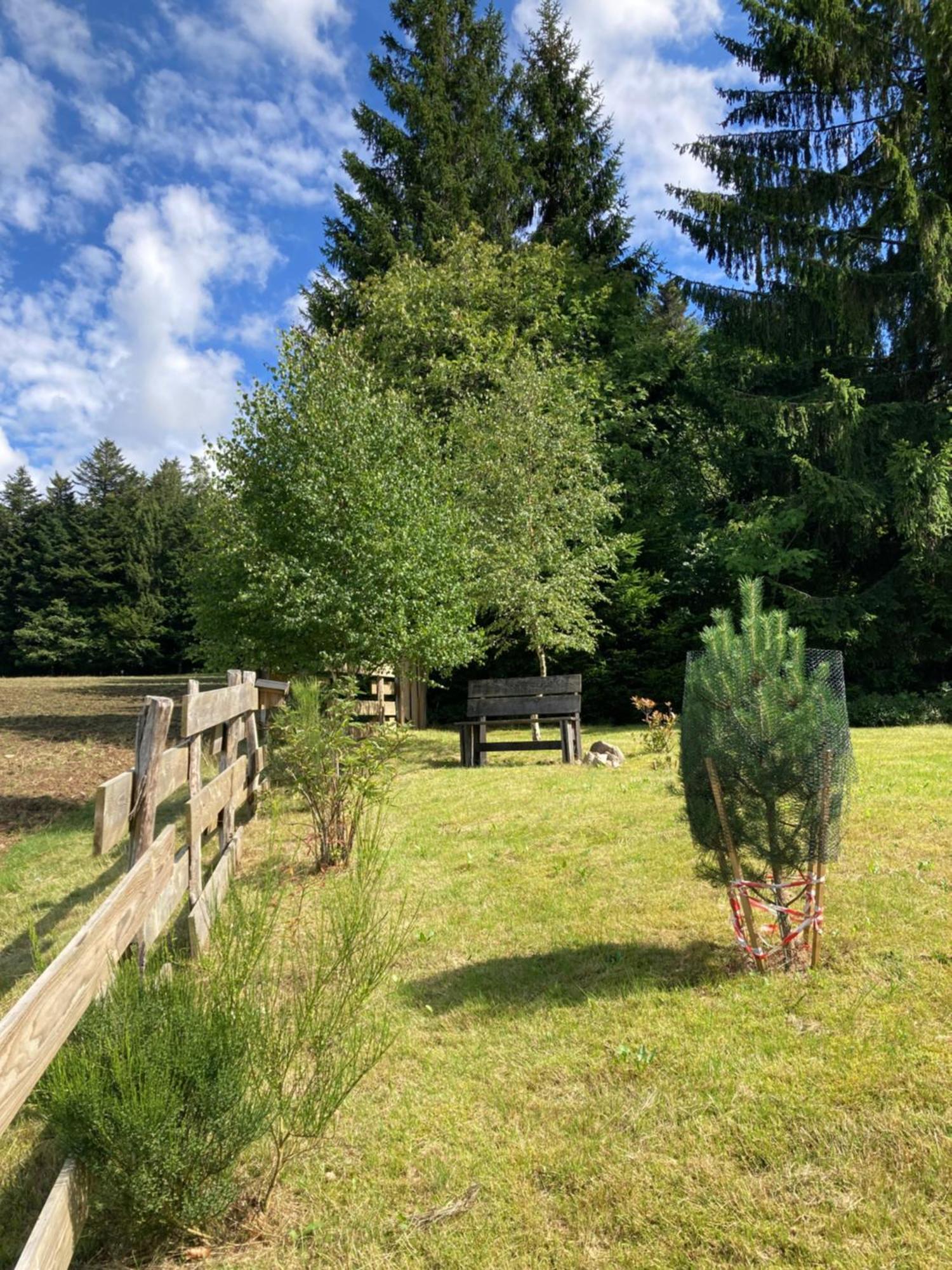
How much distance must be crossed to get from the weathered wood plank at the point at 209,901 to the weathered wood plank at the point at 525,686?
5.93m

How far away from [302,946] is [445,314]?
17844 millimetres

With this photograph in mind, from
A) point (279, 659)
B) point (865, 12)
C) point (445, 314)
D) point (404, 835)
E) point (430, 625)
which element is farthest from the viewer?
point (445, 314)

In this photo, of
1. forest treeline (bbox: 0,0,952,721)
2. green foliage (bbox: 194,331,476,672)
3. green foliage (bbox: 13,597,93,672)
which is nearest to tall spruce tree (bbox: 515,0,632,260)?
forest treeline (bbox: 0,0,952,721)

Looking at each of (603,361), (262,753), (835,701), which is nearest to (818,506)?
(603,361)

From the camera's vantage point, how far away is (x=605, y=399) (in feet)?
65.8

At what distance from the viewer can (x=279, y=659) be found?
12062mm

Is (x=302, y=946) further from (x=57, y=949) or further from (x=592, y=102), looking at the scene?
(x=592, y=102)

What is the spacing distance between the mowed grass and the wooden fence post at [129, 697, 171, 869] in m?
1.38

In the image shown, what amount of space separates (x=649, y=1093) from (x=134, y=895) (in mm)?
2046

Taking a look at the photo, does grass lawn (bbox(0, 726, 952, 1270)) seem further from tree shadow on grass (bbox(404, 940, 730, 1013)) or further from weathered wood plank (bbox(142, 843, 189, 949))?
weathered wood plank (bbox(142, 843, 189, 949))

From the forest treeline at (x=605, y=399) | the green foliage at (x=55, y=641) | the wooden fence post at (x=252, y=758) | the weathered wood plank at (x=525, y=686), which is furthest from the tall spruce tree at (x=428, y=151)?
the green foliage at (x=55, y=641)

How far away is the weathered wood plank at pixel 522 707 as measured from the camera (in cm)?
1124

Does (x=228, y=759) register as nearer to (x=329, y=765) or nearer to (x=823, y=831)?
(x=329, y=765)

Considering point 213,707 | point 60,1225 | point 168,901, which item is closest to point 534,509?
point 213,707
